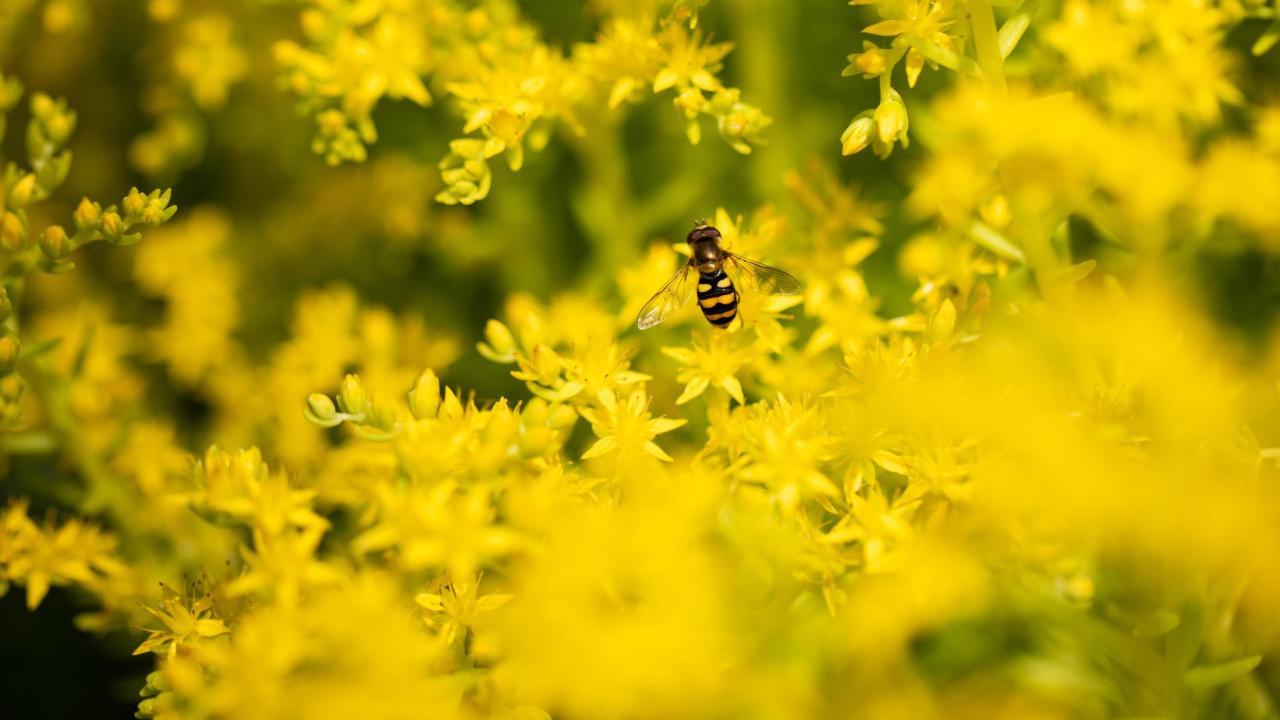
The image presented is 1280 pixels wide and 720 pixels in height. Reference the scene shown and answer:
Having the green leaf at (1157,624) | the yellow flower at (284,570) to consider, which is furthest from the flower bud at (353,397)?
the green leaf at (1157,624)

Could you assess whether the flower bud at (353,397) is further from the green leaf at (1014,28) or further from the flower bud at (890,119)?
the green leaf at (1014,28)

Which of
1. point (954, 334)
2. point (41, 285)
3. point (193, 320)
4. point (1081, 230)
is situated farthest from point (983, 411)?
point (41, 285)

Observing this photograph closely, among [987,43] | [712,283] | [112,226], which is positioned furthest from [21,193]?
[987,43]

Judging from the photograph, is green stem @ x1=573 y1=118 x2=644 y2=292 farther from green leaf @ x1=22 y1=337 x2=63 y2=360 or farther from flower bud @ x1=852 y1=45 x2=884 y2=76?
green leaf @ x1=22 y1=337 x2=63 y2=360

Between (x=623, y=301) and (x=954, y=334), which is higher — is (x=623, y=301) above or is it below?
below

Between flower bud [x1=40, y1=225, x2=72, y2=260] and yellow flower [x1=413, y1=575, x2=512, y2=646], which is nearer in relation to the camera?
yellow flower [x1=413, y1=575, x2=512, y2=646]

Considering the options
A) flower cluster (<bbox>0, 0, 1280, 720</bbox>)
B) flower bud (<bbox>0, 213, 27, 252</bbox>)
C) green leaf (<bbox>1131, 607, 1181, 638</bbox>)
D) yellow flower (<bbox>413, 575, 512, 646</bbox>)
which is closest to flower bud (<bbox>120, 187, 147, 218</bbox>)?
flower cluster (<bbox>0, 0, 1280, 720</bbox>)

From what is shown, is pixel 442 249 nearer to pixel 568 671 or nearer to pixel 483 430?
pixel 483 430
